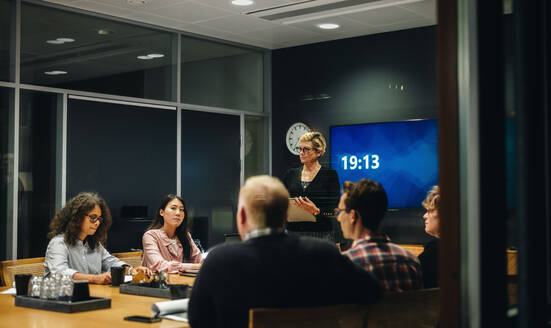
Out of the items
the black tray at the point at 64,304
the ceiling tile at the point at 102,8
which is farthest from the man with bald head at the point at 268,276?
the ceiling tile at the point at 102,8

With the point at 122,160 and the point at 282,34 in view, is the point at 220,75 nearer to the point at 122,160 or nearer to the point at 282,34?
the point at 282,34

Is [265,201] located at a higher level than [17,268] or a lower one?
higher

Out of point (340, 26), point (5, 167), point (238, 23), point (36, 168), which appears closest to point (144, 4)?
point (238, 23)

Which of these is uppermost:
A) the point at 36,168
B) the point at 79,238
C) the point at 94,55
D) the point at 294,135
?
the point at 94,55

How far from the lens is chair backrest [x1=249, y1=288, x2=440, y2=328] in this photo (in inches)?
77.5

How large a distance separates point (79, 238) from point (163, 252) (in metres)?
0.59

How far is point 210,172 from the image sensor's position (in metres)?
7.51

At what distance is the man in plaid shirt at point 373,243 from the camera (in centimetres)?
254

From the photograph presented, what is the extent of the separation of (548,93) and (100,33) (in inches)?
198

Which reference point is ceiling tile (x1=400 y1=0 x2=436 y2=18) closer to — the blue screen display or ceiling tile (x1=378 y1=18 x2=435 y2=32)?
ceiling tile (x1=378 y1=18 x2=435 y2=32)

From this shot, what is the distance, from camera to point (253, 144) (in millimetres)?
7988

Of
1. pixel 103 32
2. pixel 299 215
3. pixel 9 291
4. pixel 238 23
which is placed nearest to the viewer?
pixel 9 291

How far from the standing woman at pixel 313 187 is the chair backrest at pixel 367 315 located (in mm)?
2744

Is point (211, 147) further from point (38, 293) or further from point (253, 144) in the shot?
point (38, 293)
